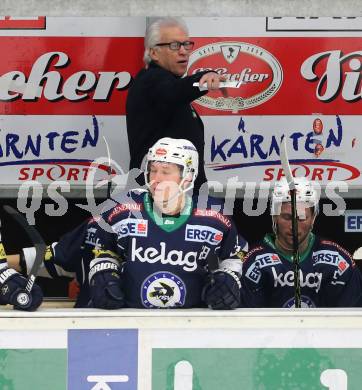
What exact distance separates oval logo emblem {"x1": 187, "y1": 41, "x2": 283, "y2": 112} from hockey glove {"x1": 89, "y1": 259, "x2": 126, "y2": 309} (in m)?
2.05

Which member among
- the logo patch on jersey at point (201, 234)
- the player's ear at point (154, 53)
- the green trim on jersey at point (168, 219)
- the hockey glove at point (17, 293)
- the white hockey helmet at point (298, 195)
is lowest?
the hockey glove at point (17, 293)

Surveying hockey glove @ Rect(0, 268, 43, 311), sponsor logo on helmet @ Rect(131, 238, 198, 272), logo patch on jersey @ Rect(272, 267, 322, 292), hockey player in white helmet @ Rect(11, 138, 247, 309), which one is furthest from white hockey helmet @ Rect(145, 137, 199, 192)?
logo patch on jersey @ Rect(272, 267, 322, 292)

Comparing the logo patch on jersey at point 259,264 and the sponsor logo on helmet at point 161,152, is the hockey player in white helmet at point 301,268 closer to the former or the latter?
the logo patch on jersey at point 259,264

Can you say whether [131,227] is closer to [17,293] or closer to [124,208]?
[124,208]

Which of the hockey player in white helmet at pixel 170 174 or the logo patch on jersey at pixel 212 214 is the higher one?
the hockey player in white helmet at pixel 170 174

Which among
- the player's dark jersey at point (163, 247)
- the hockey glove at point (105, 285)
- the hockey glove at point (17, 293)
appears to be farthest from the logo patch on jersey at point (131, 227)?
the hockey glove at point (17, 293)

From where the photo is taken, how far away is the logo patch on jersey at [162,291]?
431cm

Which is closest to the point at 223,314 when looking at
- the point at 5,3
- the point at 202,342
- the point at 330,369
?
the point at 202,342

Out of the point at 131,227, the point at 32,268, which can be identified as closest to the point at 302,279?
the point at 131,227

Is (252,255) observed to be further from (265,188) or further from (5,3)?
(5,3)

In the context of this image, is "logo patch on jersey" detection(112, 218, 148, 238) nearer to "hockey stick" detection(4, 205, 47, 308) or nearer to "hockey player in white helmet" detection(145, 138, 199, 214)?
"hockey player in white helmet" detection(145, 138, 199, 214)

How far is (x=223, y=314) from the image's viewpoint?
4039mm

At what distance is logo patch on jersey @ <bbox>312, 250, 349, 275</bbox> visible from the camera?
503cm

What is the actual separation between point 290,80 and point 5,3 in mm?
2793
